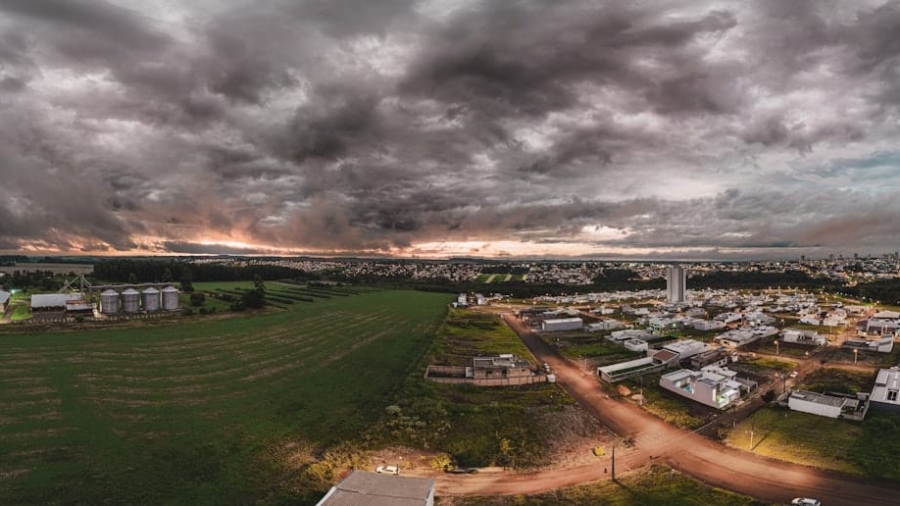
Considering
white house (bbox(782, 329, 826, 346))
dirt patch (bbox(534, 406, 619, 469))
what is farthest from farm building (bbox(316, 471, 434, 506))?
white house (bbox(782, 329, 826, 346))

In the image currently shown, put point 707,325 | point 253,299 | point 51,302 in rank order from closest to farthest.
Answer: point 51,302, point 707,325, point 253,299

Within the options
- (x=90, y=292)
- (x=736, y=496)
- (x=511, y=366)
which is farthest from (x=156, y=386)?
(x=90, y=292)

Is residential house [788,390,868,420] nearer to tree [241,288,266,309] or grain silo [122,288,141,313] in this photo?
tree [241,288,266,309]

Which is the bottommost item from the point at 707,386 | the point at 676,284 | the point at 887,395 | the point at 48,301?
the point at 887,395

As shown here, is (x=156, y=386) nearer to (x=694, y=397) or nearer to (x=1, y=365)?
(x=1, y=365)

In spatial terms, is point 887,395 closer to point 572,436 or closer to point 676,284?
point 572,436

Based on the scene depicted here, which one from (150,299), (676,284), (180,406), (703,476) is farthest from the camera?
(676,284)

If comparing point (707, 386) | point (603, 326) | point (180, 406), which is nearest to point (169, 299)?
point (180, 406)

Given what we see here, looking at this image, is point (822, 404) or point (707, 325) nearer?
point (822, 404)
